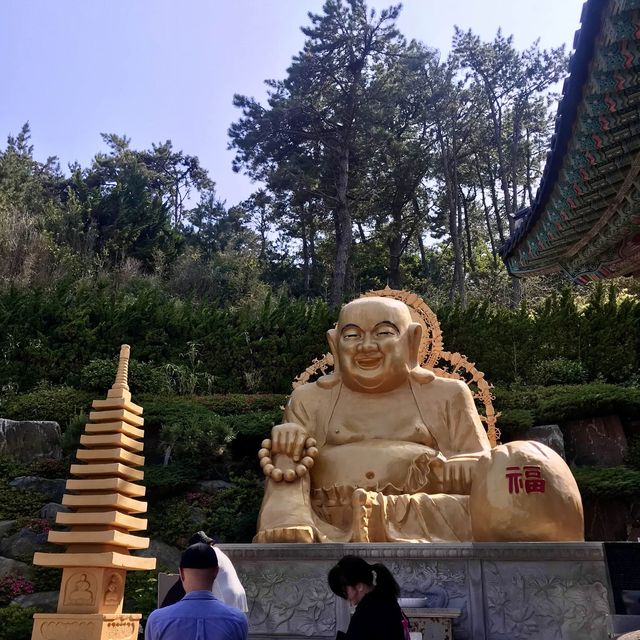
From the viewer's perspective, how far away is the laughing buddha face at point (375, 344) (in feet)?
21.1

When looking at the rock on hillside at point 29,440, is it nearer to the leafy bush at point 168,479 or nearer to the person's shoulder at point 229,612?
the leafy bush at point 168,479

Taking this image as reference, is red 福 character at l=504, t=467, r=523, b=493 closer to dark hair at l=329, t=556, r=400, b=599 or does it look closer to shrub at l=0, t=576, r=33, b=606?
dark hair at l=329, t=556, r=400, b=599

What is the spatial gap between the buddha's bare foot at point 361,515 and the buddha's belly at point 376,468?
484 mm

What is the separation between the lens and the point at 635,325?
12.0m

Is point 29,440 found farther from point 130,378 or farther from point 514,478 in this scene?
point 514,478

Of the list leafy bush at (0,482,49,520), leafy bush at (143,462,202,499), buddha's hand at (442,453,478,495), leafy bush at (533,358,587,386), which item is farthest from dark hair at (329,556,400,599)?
leafy bush at (533,358,587,386)

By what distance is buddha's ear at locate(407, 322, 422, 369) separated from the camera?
21.9 ft

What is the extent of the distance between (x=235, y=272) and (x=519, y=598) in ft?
67.5

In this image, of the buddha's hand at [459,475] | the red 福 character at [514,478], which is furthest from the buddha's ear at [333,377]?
the red 福 character at [514,478]

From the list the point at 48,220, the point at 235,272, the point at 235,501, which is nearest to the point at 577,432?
the point at 235,501

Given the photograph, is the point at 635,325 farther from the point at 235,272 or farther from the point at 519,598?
the point at 235,272

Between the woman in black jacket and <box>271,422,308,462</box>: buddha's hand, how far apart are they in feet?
10.1

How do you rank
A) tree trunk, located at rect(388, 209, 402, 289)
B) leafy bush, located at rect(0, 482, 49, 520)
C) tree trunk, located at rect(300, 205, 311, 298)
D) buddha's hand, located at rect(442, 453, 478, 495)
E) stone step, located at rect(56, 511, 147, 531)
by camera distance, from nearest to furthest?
stone step, located at rect(56, 511, 147, 531)
buddha's hand, located at rect(442, 453, 478, 495)
leafy bush, located at rect(0, 482, 49, 520)
tree trunk, located at rect(388, 209, 402, 289)
tree trunk, located at rect(300, 205, 311, 298)

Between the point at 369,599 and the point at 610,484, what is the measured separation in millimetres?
6847
